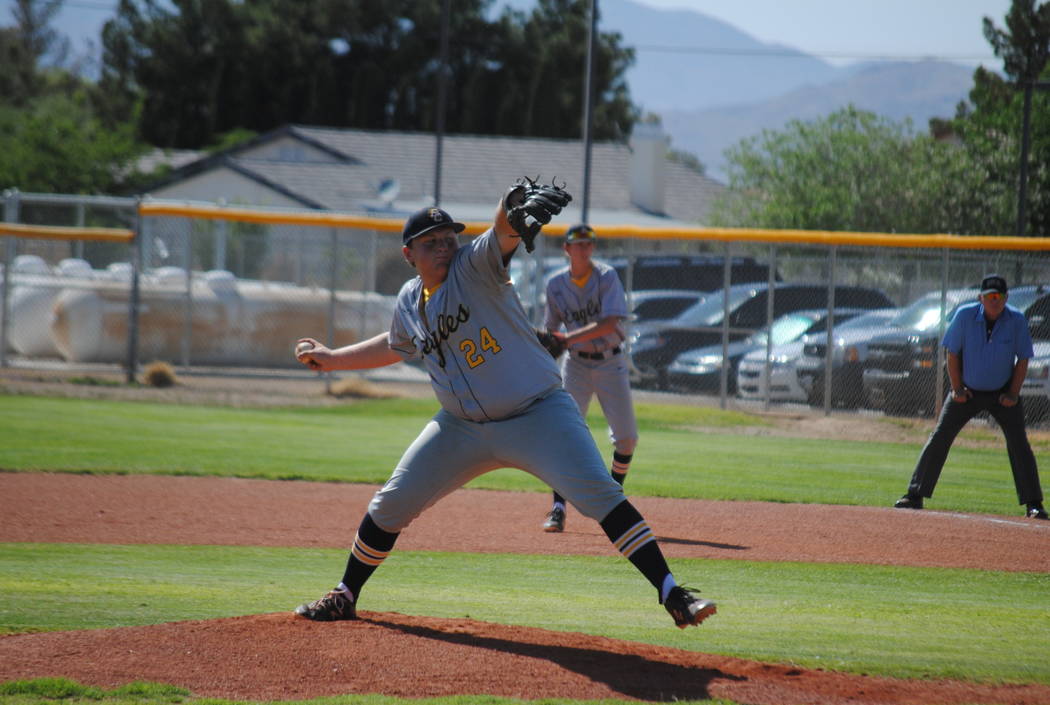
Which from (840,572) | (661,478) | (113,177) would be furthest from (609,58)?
(840,572)

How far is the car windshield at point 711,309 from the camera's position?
1847 centimetres

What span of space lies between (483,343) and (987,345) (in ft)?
20.6

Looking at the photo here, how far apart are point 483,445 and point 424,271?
83 cm

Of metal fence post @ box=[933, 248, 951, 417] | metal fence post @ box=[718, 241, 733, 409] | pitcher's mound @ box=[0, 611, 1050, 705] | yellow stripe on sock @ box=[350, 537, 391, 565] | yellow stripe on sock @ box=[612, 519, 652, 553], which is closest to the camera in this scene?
pitcher's mound @ box=[0, 611, 1050, 705]

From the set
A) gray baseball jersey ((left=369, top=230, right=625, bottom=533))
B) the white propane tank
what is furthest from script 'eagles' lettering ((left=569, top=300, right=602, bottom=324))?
the white propane tank

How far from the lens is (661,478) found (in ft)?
39.4

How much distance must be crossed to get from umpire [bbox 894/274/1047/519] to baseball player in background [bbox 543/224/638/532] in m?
2.71

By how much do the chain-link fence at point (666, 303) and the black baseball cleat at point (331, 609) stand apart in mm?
11589

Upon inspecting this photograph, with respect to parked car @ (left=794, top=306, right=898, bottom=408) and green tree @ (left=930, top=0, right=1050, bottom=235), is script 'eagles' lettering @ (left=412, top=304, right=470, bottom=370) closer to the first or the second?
parked car @ (left=794, top=306, right=898, bottom=408)

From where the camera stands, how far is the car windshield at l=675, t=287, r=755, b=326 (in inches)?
727

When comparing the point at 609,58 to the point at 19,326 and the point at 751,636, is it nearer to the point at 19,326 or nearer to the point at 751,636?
the point at 19,326

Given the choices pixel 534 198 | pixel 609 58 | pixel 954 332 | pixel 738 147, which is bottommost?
pixel 954 332

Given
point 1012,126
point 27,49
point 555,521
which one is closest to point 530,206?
point 555,521

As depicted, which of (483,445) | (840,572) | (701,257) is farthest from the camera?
(701,257)
